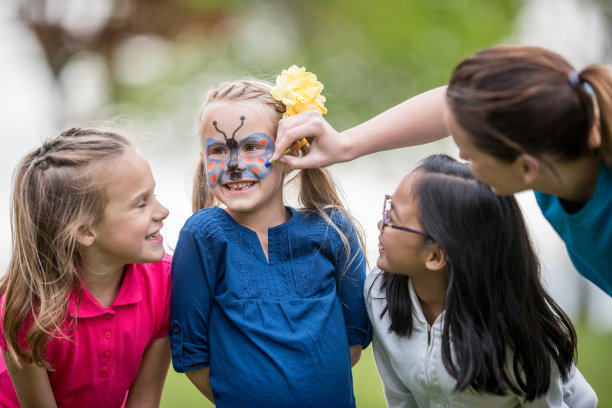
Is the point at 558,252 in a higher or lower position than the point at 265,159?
lower

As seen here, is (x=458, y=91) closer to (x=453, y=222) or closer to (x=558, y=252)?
(x=453, y=222)

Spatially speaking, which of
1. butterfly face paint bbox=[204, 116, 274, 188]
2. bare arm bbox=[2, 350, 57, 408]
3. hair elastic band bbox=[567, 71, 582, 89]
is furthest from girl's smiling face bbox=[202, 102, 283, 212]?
hair elastic band bbox=[567, 71, 582, 89]

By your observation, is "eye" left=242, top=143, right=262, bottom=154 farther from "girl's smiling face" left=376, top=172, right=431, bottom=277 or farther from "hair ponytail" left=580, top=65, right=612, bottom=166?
"hair ponytail" left=580, top=65, right=612, bottom=166

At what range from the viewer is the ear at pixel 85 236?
102 inches

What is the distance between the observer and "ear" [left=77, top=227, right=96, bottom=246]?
8.47 ft

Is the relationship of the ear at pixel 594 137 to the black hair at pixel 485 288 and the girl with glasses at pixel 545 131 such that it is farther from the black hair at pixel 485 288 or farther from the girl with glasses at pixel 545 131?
the black hair at pixel 485 288

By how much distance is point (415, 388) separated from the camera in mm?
2637

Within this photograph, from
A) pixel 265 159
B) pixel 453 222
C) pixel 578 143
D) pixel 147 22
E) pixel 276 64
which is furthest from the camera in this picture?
pixel 147 22

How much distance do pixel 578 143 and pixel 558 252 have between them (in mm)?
6810

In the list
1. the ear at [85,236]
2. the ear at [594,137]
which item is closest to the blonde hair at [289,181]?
the ear at [85,236]

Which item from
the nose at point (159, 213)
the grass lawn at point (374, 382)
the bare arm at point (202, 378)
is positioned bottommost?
the grass lawn at point (374, 382)

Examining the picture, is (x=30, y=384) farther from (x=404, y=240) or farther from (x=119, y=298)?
(x=404, y=240)

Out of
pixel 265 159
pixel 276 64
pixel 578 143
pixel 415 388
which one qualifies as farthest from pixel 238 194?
pixel 276 64

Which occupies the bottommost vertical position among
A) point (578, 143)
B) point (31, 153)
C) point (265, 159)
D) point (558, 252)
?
point (558, 252)
